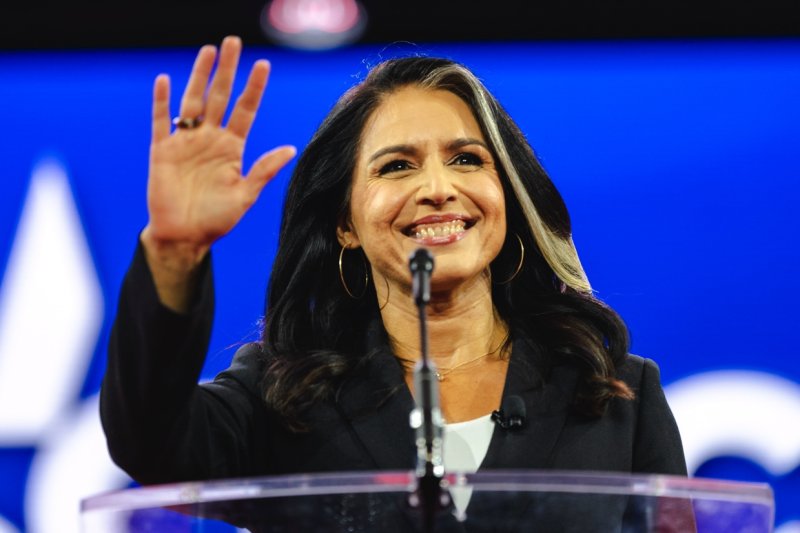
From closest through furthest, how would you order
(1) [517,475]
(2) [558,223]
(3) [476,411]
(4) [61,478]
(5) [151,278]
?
1. (1) [517,475]
2. (5) [151,278]
3. (3) [476,411]
4. (2) [558,223]
5. (4) [61,478]

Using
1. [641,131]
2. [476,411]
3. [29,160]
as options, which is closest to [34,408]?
[29,160]

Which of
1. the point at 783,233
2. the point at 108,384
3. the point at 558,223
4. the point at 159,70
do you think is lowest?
the point at 108,384

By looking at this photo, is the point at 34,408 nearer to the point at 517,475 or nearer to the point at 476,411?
the point at 476,411

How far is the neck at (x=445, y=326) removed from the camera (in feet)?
7.00

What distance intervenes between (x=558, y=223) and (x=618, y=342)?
287mm

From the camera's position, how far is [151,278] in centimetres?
158

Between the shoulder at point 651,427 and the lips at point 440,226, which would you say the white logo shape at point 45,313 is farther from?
the shoulder at point 651,427

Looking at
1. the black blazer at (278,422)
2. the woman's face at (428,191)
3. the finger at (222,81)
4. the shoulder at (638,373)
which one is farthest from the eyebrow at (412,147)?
the finger at (222,81)

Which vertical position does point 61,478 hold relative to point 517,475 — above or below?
above

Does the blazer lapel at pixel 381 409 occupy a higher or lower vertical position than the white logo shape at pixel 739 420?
lower

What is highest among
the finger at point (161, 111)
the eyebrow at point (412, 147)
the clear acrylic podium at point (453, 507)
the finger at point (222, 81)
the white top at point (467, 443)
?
the eyebrow at point (412, 147)

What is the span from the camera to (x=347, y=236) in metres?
2.29

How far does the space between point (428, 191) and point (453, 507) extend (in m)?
0.98

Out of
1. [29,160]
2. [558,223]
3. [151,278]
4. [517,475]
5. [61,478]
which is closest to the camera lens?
[517,475]
